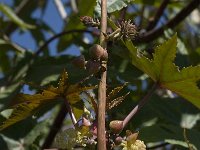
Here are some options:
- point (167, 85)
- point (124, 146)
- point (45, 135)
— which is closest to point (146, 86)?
point (45, 135)

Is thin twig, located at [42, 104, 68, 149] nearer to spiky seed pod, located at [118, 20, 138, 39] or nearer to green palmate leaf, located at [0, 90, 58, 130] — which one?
green palmate leaf, located at [0, 90, 58, 130]

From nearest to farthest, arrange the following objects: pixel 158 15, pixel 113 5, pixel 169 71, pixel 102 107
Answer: pixel 102 107 < pixel 169 71 < pixel 113 5 < pixel 158 15

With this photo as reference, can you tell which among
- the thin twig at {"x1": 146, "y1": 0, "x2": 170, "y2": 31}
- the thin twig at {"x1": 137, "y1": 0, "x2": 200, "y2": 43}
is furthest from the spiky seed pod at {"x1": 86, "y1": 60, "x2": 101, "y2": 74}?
the thin twig at {"x1": 146, "y1": 0, "x2": 170, "y2": 31}

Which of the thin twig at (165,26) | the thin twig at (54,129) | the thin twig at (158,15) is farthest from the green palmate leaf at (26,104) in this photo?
A: the thin twig at (158,15)

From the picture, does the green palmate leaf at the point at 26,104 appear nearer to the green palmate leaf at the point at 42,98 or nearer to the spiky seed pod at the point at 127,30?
the green palmate leaf at the point at 42,98

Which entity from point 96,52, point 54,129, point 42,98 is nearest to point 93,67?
point 96,52

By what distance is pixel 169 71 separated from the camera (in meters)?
0.84

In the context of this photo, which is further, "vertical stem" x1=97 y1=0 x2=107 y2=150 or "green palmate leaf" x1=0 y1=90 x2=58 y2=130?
"green palmate leaf" x1=0 y1=90 x2=58 y2=130

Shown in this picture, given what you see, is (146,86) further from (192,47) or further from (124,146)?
(124,146)

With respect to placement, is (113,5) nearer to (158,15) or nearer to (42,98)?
(42,98)

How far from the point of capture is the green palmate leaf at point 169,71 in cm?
81

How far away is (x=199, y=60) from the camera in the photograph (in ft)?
5.32

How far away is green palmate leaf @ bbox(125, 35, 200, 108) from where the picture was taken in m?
0.81

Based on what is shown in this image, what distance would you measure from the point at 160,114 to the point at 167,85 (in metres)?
0.51
